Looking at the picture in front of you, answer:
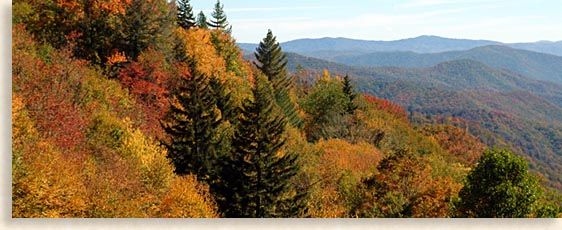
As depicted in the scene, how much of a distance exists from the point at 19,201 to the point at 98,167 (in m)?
2.19

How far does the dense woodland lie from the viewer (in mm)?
13000

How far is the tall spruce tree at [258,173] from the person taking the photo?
58.5 feet

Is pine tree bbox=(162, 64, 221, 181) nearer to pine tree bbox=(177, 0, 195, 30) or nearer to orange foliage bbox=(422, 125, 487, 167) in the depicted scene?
pine tree bbox=(177, 0, 195, 30)

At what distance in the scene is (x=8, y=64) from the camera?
1302 centimetres

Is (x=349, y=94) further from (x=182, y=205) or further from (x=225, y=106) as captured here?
(x=182, y=205)

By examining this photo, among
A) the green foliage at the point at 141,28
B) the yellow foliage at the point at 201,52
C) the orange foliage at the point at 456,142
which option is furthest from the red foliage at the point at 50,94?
the orange foliage at the point at 456,142

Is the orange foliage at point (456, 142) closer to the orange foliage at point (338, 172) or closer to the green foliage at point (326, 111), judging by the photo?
the green foliage at point (326, 111)

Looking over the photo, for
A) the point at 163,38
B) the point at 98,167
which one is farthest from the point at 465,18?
the point at 163,38

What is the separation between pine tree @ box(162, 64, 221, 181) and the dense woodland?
0.14 ft

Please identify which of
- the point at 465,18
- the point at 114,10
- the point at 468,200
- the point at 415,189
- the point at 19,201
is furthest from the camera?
the point at 114,10

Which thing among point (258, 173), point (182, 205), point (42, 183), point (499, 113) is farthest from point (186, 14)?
point (499, 113)

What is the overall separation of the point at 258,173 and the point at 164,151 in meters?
3.52

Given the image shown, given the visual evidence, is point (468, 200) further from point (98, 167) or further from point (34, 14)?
point (34, 14)

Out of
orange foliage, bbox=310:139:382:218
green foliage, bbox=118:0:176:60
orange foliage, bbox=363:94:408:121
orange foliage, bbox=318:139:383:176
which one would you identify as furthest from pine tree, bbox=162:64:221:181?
orange foliage, bbox=363:94:408:121
